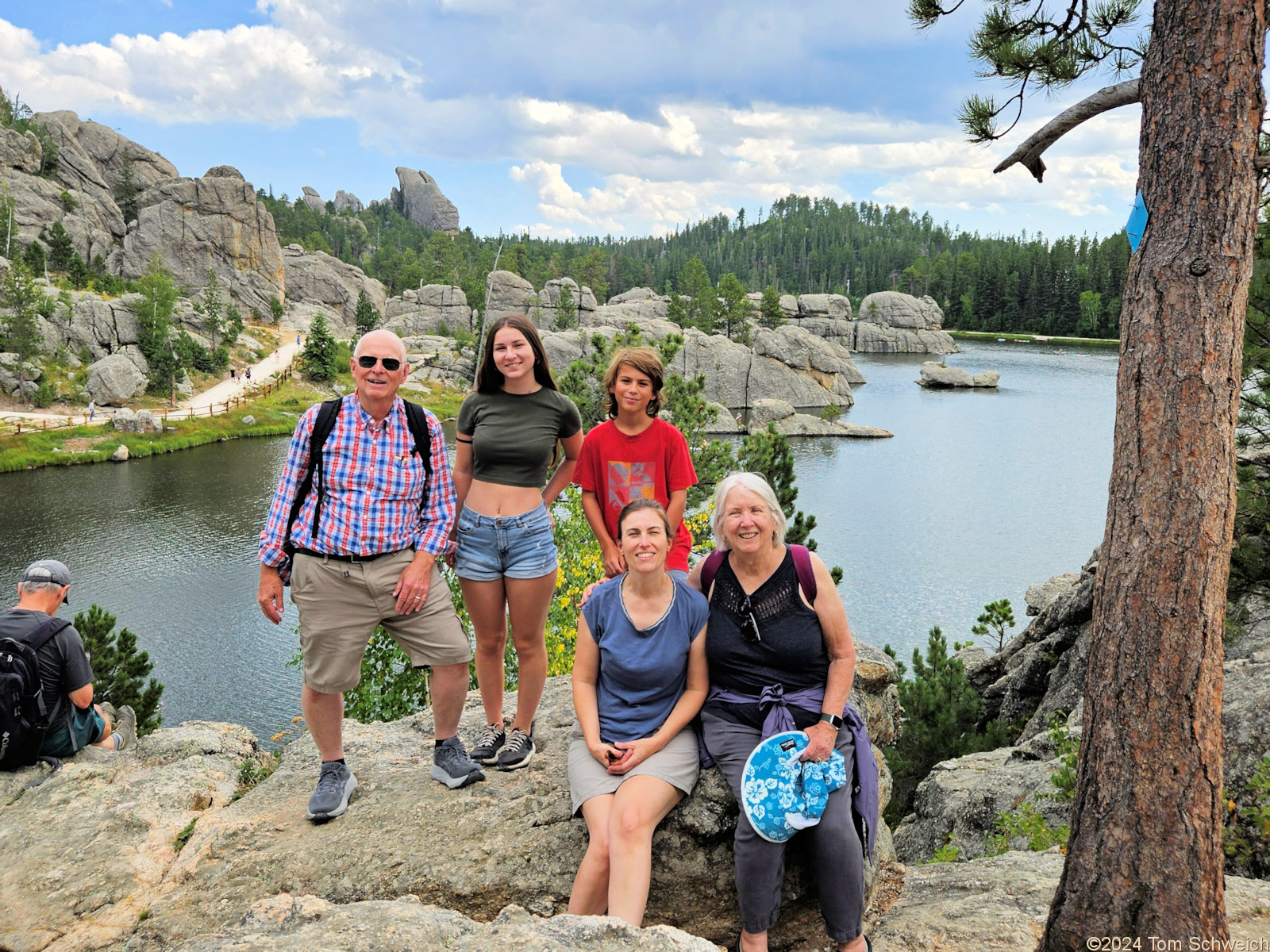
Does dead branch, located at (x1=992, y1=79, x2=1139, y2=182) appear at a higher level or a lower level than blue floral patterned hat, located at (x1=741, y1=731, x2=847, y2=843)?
higher

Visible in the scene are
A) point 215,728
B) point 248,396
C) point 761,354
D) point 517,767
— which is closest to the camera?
point 517,767

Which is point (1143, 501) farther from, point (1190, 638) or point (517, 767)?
point (517, 767)

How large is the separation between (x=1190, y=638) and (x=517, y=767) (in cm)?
306

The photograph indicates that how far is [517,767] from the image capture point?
414cm

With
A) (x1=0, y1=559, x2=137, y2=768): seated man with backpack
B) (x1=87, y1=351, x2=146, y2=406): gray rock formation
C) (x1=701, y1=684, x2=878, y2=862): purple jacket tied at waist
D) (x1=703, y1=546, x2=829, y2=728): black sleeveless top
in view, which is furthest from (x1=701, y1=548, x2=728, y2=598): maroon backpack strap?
(x1=87, y1=351, x2=146, y2=406): gray rock formation

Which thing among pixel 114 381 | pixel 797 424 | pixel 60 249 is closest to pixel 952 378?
pixel 797 424

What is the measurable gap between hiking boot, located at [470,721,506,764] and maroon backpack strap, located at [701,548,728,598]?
147cm

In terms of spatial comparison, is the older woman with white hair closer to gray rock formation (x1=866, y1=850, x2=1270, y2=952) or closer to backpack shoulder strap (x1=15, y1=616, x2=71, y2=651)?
gray rock formation (x1=866, y1=850, x2=1270, y2=952)

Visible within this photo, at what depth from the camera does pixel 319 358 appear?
47844 mm

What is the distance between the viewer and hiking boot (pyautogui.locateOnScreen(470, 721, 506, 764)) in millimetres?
4230

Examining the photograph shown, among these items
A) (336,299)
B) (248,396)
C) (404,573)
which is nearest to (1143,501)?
(404,573)

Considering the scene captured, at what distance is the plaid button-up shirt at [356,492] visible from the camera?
3.62 meters

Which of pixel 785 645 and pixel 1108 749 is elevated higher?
pixel 785 645

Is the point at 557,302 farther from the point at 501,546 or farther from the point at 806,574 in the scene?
the point at 806,574
